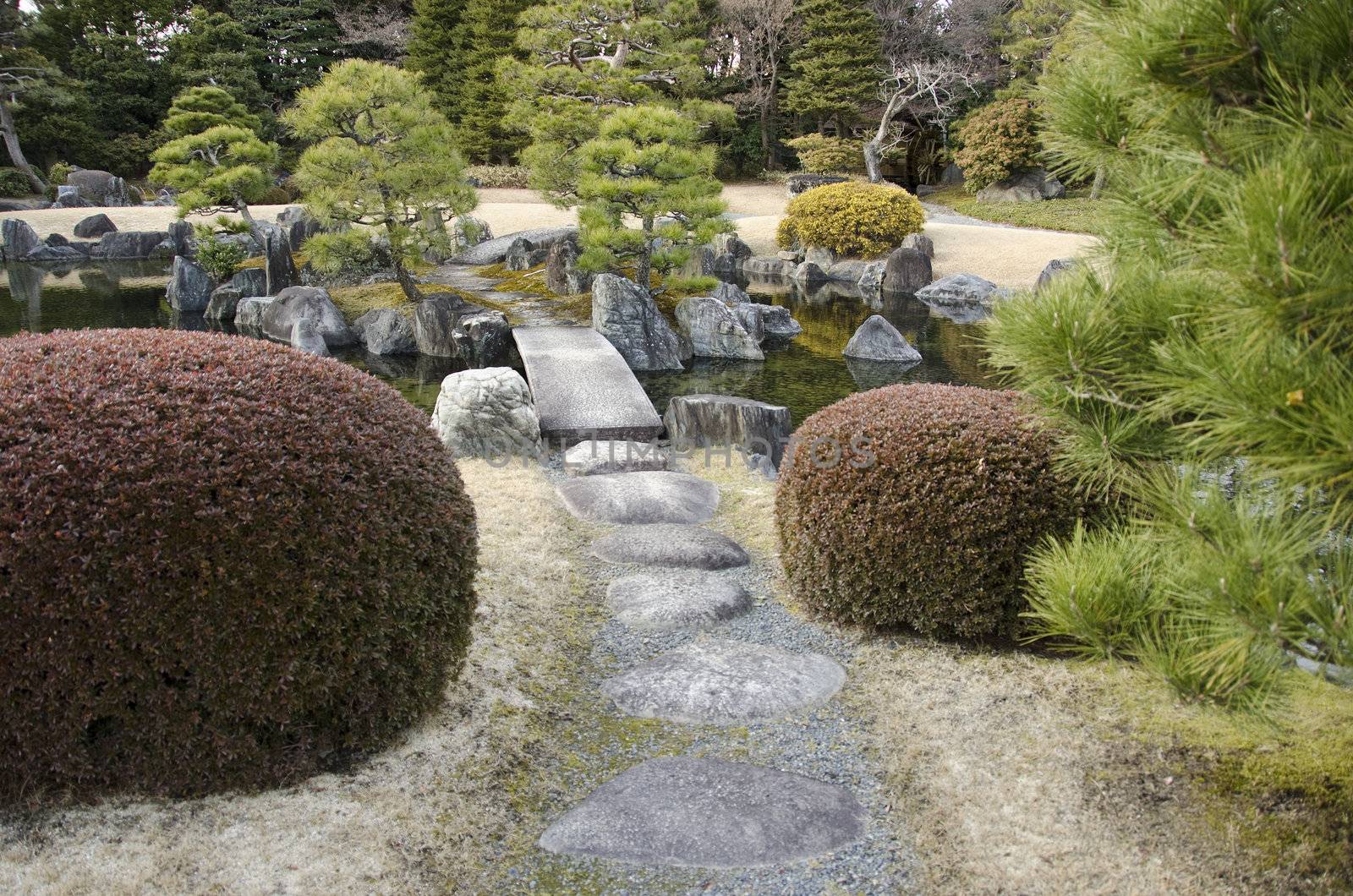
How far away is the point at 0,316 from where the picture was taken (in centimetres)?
1363

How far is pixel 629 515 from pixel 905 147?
23.9m

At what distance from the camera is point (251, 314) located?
13102 mm

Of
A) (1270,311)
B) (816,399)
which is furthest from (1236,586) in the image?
(816,399)

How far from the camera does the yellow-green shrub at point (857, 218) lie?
18.0 meters

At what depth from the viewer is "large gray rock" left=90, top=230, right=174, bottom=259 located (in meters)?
→ 20.2

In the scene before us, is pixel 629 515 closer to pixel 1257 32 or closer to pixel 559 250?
pixel 1257 32

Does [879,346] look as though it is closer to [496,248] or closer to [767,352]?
[767,352]

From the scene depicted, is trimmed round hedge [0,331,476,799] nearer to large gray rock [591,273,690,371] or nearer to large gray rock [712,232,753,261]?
large gray rock [591,273,690,371]

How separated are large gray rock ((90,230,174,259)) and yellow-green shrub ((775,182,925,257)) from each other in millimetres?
13169

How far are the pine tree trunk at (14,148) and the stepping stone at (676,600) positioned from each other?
26464 mm

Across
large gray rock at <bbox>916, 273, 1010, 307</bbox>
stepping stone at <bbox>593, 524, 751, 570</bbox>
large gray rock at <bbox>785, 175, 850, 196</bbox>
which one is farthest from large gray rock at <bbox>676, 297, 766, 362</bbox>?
large gray rock at <bbox>785, 175, 850, 196</bbox>

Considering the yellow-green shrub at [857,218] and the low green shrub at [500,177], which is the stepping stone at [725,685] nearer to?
the yellow-green shrub at [857,218]

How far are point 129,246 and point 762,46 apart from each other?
16.7 meters

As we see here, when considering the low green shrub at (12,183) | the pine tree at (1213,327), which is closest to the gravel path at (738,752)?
the pine tree at (1213,327)
